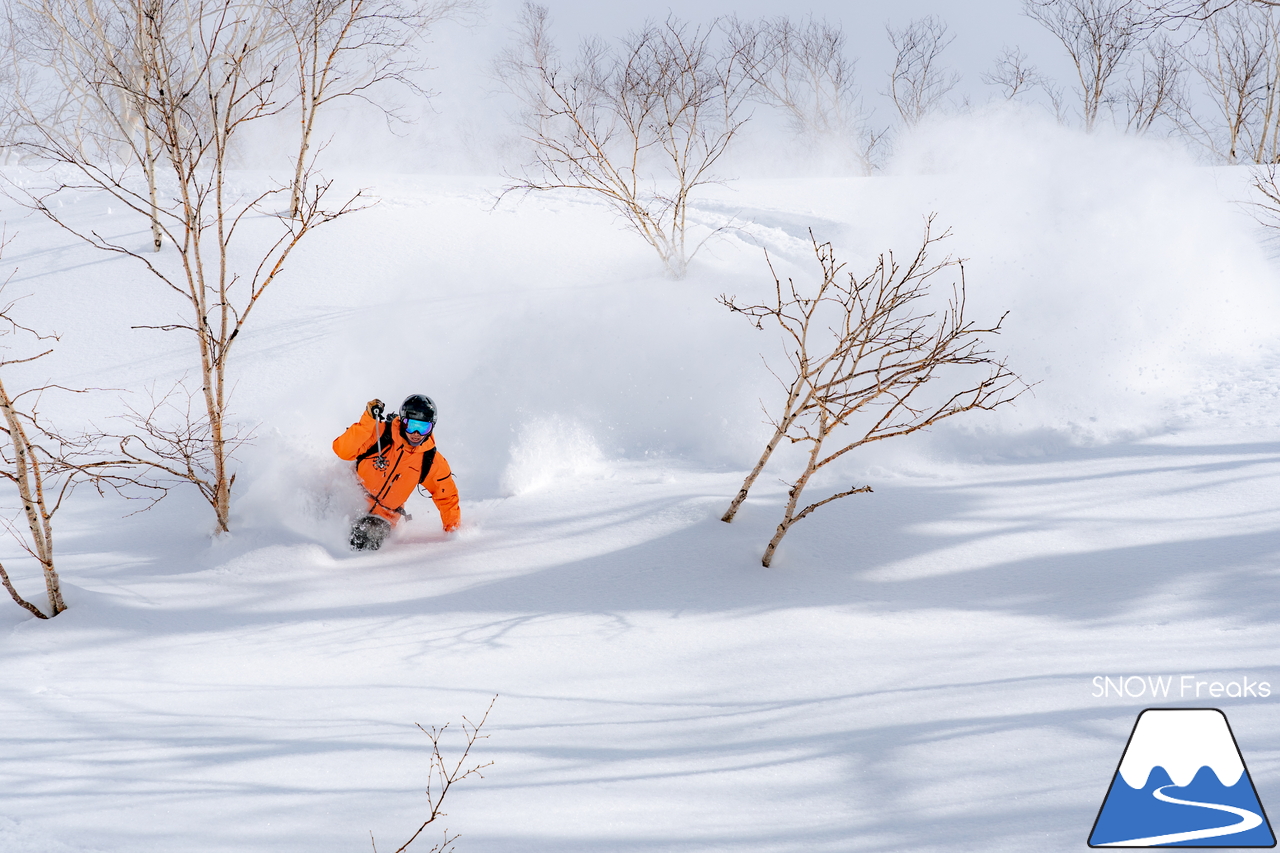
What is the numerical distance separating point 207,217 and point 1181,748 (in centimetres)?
1083

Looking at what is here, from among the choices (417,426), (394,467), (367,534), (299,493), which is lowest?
(367,534)

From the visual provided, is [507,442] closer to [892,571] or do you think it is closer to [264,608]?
[264,608]

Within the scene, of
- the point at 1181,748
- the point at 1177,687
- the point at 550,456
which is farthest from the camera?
the point at 550,456

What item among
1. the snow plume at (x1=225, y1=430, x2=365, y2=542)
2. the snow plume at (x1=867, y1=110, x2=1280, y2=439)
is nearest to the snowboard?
the snow plume at (x1=225, y1=430, x2=365, y2=542)

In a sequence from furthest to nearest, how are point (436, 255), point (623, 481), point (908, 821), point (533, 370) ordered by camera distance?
point (436, 255)
point (533, 370)
point (623, 481)
point (908, 821)

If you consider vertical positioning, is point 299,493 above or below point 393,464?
below

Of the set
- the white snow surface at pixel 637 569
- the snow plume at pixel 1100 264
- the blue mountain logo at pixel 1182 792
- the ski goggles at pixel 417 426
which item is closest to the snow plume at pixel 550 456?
the white snow surface at pixel 637 569

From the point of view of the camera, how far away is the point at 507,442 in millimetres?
6180

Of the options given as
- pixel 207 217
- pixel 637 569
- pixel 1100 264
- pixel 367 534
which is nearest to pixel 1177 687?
pixel 637 569

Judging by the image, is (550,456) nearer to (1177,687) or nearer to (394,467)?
(394,467)

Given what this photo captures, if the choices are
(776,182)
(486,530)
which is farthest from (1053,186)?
(486,530)

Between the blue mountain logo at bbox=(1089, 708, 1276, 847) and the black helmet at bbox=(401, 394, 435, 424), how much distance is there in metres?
3.89

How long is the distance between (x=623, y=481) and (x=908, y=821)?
3.55m

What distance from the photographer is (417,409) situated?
473cm
